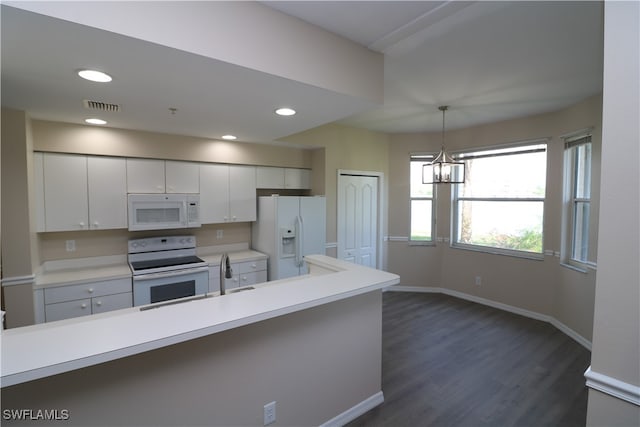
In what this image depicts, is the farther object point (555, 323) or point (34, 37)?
point (555, 323)

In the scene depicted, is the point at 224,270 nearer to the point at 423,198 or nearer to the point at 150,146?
the point at 150,146

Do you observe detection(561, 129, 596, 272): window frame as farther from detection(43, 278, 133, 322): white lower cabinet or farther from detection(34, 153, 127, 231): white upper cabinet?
detection(34, 153, 127, 231): white upper cabinet

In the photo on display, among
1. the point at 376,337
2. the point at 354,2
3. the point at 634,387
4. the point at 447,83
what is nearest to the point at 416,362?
the point at 376,337

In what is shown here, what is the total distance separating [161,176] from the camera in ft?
11.3

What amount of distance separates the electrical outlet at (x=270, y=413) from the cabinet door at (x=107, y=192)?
2.56 meters

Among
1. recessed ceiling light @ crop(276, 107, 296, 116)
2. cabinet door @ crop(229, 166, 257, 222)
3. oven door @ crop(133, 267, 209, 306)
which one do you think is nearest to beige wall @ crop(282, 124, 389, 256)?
cabinet door @ crop(229, 166, 257, 222)

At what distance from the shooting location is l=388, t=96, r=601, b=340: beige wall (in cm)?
334

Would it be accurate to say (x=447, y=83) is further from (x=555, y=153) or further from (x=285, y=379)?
(x=285, y=379)

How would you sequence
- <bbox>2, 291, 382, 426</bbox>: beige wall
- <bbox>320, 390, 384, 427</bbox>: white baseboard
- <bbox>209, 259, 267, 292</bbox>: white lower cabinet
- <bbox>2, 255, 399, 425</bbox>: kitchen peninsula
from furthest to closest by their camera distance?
<bbox>209, 259, 267, 292</bbox>: white lower cabinet < <bbox>320, 390, 384, 427</bbox>: white baseboard < <bbox>2, 291, 382, 426</bbox>: beige wall < <bbox>2, 255, 399, 425</bbox>: kitchen peninsula

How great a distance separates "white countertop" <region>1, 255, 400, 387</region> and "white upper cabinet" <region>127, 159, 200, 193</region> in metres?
2.11

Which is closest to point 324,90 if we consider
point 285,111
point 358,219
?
point 285,111

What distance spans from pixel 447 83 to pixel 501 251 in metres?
2.76

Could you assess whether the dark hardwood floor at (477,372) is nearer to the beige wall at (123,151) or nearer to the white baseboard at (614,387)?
the white baseboard at (614,387)

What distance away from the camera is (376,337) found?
2211 mm
